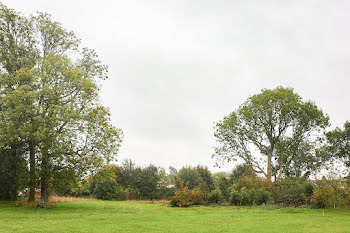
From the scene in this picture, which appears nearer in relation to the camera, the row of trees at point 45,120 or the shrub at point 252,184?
the row of trees at point 45,120

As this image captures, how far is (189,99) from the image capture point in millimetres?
37438

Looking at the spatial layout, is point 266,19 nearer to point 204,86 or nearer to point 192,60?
point 192,60

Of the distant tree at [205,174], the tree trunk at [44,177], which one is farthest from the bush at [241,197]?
the tree trunk at [44,177]

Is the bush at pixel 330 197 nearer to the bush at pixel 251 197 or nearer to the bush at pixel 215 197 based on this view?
the bush at pixel 251 197

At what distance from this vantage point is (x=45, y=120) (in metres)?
22.1

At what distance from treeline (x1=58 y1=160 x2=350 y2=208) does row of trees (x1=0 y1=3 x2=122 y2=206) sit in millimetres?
1806

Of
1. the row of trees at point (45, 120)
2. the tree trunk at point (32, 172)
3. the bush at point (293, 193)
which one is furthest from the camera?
the bush at point (293, 193)

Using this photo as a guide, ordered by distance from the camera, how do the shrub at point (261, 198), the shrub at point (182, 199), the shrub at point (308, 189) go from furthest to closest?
the shrub at point (308, 189)
the shrub at point (261, 198)
the shrub at point (182, 199)

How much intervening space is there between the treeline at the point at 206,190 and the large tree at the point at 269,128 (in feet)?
10.1

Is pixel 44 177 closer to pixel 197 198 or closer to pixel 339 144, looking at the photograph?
pixel 197 198

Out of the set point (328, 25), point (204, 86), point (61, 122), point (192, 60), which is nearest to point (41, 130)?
point (61, 122)

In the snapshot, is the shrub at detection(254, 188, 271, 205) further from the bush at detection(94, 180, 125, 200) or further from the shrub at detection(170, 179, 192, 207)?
the bush at detection(94, 180, 125, 200)

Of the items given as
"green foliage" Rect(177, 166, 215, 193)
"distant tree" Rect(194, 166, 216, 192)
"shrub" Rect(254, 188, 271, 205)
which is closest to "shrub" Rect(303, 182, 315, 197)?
"shrub" Rect(254, 188, 271, 205)

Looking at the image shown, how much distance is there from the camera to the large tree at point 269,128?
36812 mm
